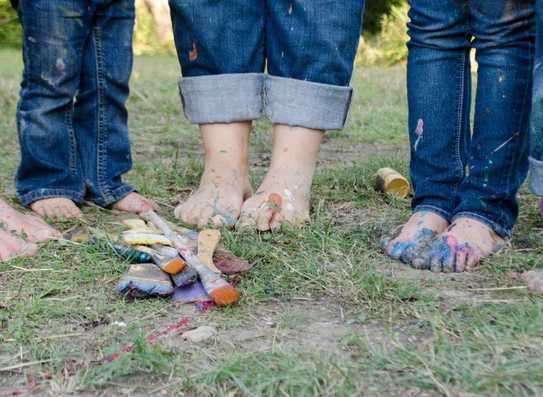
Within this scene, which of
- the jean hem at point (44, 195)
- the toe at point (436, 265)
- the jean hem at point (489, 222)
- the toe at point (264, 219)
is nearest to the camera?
the toe at point (436, 265)

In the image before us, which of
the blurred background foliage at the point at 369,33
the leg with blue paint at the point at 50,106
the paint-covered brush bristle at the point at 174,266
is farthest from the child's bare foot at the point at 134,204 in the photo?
the blurred background foliage at the point at 369,33

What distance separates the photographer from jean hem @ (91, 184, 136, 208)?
7.39 ft

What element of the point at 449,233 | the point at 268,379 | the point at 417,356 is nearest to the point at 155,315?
the point at 268,379

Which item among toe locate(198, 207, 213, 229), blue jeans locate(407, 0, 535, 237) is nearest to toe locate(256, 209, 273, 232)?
toe locate(198, 207, 213, 229)

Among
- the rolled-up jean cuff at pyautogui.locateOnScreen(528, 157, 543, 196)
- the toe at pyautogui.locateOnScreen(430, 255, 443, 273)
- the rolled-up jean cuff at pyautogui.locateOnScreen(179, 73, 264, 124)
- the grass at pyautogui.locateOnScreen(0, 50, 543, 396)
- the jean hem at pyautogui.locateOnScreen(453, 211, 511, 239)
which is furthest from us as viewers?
the rolled-up jean cuff at pyautogui.locateOnScreen(179, 73, 264, 124)

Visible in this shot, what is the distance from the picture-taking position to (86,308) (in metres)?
1.48

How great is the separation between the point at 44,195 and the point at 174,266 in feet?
2.55

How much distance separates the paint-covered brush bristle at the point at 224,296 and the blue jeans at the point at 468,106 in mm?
614

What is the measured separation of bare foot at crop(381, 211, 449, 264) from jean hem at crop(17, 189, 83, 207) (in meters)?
0.91

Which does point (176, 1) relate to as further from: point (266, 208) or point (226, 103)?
point (266, 208)

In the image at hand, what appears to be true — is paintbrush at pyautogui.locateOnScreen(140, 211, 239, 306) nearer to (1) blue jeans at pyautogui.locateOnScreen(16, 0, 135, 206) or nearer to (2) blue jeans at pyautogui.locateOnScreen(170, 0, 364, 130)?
(2) blue jeans at pyautogui.locateOnScreen(170, 0, 364, 130)

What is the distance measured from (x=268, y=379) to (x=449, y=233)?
0.75 m

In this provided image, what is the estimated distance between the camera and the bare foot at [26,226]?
185cm

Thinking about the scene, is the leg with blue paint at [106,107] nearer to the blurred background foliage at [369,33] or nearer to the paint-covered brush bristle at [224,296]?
the paint-covered brush bristle at [224,296]
